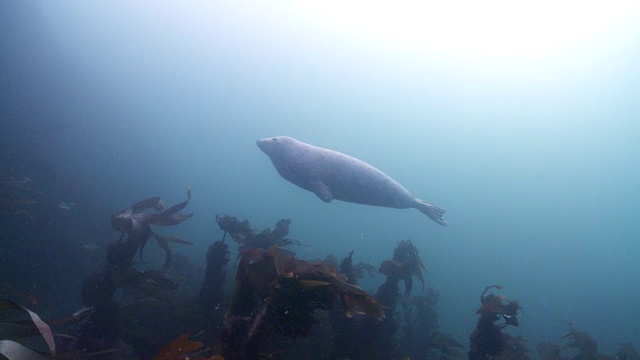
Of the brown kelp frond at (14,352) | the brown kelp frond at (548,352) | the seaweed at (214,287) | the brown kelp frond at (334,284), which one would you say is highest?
the brown kelp frond at (334,284)

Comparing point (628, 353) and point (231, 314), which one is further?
point (628, 353)

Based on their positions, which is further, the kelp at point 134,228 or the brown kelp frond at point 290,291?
Answer: the kelp at point 134,228

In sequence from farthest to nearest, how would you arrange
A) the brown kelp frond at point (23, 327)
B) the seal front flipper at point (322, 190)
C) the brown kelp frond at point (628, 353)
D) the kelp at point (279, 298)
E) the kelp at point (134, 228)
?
the brown kelp frond at point (628, 353) < the seal front flipper at point (322, 190) < the kelp at point (134, 228) < the kelp at point (279, 298) < the brown kelp frond at point (23, 327)

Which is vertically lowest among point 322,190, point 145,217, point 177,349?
point 177,349

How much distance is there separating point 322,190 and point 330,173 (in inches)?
23.1

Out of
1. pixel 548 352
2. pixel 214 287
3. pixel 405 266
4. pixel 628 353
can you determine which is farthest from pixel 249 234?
pixel 628 353

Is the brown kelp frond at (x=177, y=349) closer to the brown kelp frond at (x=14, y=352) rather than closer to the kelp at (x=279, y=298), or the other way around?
the kelp at (x=279, y=298)

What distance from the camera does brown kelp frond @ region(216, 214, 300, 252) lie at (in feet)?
17.9

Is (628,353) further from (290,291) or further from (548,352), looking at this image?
(290,291)

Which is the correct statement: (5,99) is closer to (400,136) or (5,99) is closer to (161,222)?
(161,222)

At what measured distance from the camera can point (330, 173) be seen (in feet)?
25.5

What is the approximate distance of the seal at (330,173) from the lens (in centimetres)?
771

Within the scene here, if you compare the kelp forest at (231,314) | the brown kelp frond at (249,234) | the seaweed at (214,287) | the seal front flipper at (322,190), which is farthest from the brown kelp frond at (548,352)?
the seaweed at (214,287)

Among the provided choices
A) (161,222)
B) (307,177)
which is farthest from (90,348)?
(307,177)
